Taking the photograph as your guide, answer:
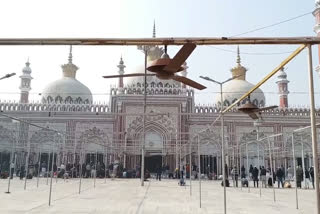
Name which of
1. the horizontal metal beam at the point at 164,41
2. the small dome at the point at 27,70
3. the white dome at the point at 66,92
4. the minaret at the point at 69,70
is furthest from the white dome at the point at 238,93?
the horizontal metal beam at the point at 164,41

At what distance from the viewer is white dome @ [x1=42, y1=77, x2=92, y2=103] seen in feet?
93.0

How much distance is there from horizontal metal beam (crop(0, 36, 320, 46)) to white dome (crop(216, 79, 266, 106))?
25101 mm

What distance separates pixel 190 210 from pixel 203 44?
444cm

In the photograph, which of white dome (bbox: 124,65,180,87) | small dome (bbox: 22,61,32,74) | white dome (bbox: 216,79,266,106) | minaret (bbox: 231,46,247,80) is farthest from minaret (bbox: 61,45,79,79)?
minaret (bbox: 231,46,247,80)

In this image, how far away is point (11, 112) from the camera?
82.6 feet

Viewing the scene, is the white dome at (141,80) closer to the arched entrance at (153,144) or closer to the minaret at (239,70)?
the arched entrance at (153,144)

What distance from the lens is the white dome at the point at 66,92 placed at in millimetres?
28359

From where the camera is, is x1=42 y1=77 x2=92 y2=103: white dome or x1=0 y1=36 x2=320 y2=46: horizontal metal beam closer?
x1=0 y1=36 x2=320 y2=46: horizontal metal beam

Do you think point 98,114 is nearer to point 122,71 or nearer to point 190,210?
point 122,71

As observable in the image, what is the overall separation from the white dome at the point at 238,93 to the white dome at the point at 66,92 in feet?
39.1

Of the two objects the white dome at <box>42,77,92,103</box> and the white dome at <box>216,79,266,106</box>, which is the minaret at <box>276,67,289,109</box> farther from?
the white dome at <box>42,77,92,103</box>

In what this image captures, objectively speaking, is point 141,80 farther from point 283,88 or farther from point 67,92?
point 283,88

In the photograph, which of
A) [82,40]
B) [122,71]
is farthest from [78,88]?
[82,40]

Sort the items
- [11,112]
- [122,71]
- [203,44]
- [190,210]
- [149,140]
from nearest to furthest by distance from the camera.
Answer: [203,44] → [190,210] → [149,140] → [11,112] → [122,71]
